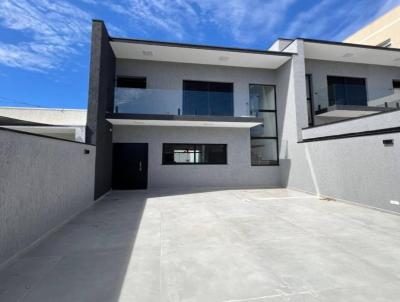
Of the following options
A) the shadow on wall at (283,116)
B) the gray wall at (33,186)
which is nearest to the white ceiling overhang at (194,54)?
the shadow on wall at (283,116)

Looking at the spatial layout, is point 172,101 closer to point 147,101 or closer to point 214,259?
point 147,101

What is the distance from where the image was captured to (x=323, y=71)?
1151 cm

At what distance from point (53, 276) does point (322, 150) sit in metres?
8.50

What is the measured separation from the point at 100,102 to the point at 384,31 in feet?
68.3

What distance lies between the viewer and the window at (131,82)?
10.4 metres

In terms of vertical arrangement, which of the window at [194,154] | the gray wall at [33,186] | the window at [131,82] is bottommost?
the gray wall at [33,186]

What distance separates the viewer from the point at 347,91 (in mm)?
11531

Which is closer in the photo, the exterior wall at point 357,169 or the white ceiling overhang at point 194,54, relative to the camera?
the exterior wall at point 357,169

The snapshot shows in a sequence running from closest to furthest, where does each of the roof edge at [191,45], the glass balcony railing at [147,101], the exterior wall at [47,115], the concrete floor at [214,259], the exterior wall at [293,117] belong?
the concrete floor at [214,259] < the roof edge at [191,45] < the glass balcony railing at [147,101] < the exterior wall at [293,117] < the exterior wall at [47,115]

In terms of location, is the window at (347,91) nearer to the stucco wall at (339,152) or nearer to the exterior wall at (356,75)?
the exterior wall at (356,75)

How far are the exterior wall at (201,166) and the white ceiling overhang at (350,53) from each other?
4.95 metres

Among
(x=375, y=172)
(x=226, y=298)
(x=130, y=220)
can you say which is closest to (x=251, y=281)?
(x=226, y=298)

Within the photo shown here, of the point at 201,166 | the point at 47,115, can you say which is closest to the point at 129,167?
the point at 201,166

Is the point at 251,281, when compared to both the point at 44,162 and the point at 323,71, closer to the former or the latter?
the point at 44,162
